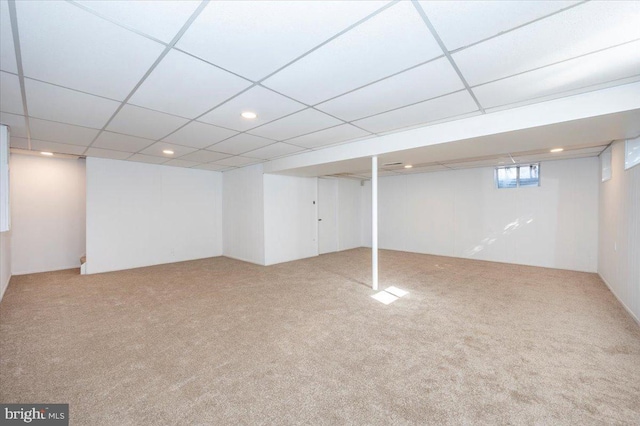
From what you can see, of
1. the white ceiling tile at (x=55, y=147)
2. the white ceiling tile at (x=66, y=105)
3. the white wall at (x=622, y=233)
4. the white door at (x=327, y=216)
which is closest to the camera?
the white ceiling tile at (x=66, y=105)

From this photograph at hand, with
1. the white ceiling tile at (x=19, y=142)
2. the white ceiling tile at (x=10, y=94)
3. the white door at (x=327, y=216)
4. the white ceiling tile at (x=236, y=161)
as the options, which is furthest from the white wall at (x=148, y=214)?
the white ceiling tile at (x=10, y=94)

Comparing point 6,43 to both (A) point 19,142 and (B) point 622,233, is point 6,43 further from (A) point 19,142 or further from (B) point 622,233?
(B) point 622,233

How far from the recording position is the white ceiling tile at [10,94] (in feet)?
7.34

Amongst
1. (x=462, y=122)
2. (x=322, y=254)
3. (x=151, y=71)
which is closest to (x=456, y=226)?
(x=322, y=254)

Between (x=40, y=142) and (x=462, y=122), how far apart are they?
21.0 ft

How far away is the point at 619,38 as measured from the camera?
175 cm

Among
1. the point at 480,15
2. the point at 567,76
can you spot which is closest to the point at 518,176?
the point at 567,76

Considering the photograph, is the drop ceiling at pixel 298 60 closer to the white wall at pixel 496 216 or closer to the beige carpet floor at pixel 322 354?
the beige carpet floor at pixel 322 354

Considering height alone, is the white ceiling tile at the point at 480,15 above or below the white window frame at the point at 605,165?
above

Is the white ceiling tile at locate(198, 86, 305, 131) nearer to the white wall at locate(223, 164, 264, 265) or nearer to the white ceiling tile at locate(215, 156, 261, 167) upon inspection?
the white ceiling tile at locate(215, 156, 261, 167)

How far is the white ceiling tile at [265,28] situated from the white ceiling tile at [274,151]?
2575 mm

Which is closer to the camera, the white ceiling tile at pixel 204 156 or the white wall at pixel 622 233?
the white wall at pixel 622 233

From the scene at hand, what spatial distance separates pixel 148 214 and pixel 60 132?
2.96 metres

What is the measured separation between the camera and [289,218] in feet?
22.9
